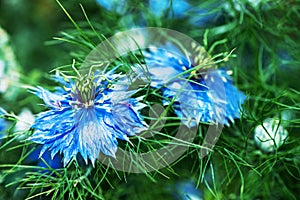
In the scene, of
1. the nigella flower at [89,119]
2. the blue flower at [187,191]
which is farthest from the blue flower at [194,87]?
the blue flower at [187,191]

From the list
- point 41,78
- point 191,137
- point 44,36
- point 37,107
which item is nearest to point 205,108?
point 191,137

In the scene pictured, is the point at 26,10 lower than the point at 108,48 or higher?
higher

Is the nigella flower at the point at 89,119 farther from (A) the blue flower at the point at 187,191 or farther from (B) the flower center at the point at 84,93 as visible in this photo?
(A) the blue flower at the point at 187,191

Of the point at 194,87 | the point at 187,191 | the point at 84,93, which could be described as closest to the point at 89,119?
the point at 84,93

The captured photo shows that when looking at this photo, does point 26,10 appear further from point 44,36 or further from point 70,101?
point 70,101

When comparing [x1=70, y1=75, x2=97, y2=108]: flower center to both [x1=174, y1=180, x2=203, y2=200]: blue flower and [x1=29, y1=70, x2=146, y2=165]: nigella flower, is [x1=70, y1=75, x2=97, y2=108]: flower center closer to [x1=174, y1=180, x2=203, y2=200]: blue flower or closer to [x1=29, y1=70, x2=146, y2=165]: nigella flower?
[x1=29, y1=70, x2=146, y2=165]: nigella flower

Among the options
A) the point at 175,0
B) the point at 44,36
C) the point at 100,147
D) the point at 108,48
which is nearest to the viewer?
the point at 100,147

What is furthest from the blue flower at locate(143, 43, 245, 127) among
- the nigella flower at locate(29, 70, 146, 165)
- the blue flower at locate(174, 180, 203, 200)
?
the blue flower at locate(174, 180, 203, 200)
